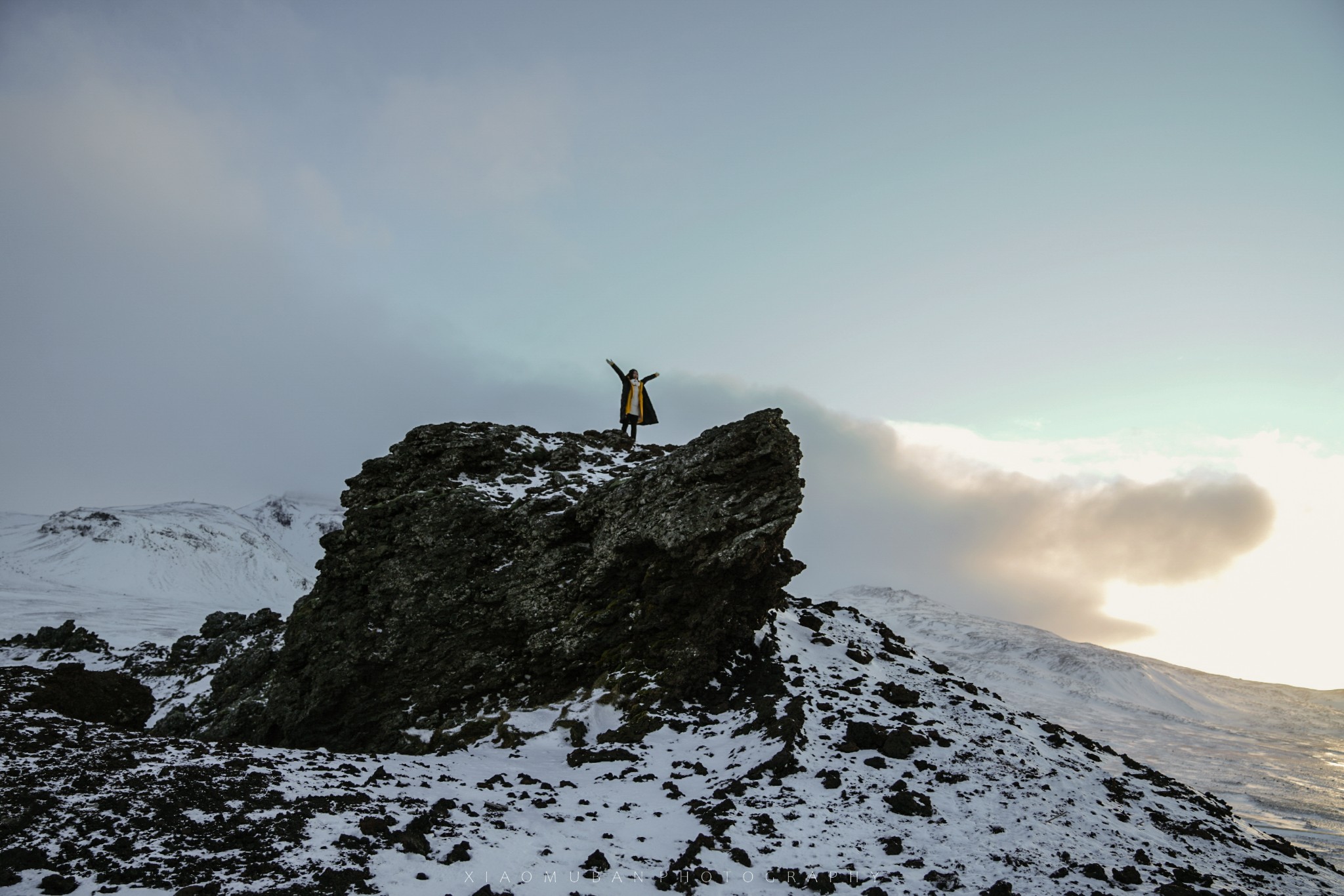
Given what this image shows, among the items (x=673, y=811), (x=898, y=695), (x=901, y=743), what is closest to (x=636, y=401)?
(x=898, y=695)

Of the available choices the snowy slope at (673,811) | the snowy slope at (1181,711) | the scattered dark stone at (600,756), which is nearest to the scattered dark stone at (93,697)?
the snowy slope at (673,811)

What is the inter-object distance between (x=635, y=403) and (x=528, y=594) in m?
10.8

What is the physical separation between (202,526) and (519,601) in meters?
162

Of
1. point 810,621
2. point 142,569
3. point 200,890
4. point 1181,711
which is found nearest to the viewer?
point 200,890

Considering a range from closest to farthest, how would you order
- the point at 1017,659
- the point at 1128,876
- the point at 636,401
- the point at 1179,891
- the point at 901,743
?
the point at 1179,891
the point at 1128,876
the point at 901,743
the point at 636,401
the point at 1017,659

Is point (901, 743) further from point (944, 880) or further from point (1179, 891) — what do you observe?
point (1179, 891)

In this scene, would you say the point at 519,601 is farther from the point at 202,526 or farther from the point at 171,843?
the point at 202,526

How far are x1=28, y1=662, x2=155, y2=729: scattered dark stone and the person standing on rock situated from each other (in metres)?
21.1

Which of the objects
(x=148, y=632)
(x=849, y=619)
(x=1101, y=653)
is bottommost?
(x=148, y=632)

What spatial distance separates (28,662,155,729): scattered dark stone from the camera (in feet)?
66.1

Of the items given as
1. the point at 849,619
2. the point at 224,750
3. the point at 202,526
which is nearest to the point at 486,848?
the point at 224,750

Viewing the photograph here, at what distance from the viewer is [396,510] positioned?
25391 millimetres

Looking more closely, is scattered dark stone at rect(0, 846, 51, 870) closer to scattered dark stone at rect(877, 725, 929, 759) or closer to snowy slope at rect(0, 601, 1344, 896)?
snowy slope at rect(0, 601, 1344, 896)

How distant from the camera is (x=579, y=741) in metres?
19.4
